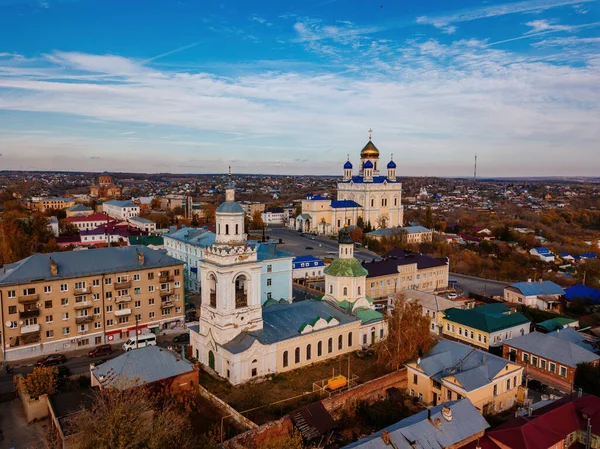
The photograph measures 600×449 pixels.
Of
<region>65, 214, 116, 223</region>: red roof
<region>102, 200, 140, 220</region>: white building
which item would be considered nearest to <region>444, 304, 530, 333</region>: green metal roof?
<region>65, 214, 116, 223</region>: red roof

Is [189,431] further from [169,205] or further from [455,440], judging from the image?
[169,205]

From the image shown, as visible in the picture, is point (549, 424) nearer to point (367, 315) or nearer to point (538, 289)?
point (367, 315)

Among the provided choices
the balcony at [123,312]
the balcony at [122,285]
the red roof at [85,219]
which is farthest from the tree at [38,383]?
the red roof at [85,219]

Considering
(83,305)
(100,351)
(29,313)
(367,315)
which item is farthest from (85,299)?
(367,315)

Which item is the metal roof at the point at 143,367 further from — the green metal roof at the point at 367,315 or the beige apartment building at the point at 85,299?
the green metal roof at the point at 367,315

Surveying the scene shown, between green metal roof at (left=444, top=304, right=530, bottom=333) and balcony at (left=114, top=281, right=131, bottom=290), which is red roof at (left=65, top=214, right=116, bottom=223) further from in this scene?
green metal roof at (left=444, top=304, right=530, bottom=333)

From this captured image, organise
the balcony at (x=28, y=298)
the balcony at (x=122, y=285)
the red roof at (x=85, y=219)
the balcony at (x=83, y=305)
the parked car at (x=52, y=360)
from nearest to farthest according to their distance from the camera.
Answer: the parked car at (x=52, y=360) → the balcony at (x=28, y=298) → the balcony at (x=83, y=305) → the balcony at (x=122, y=285) → the red roof at (x=85, y=219)
